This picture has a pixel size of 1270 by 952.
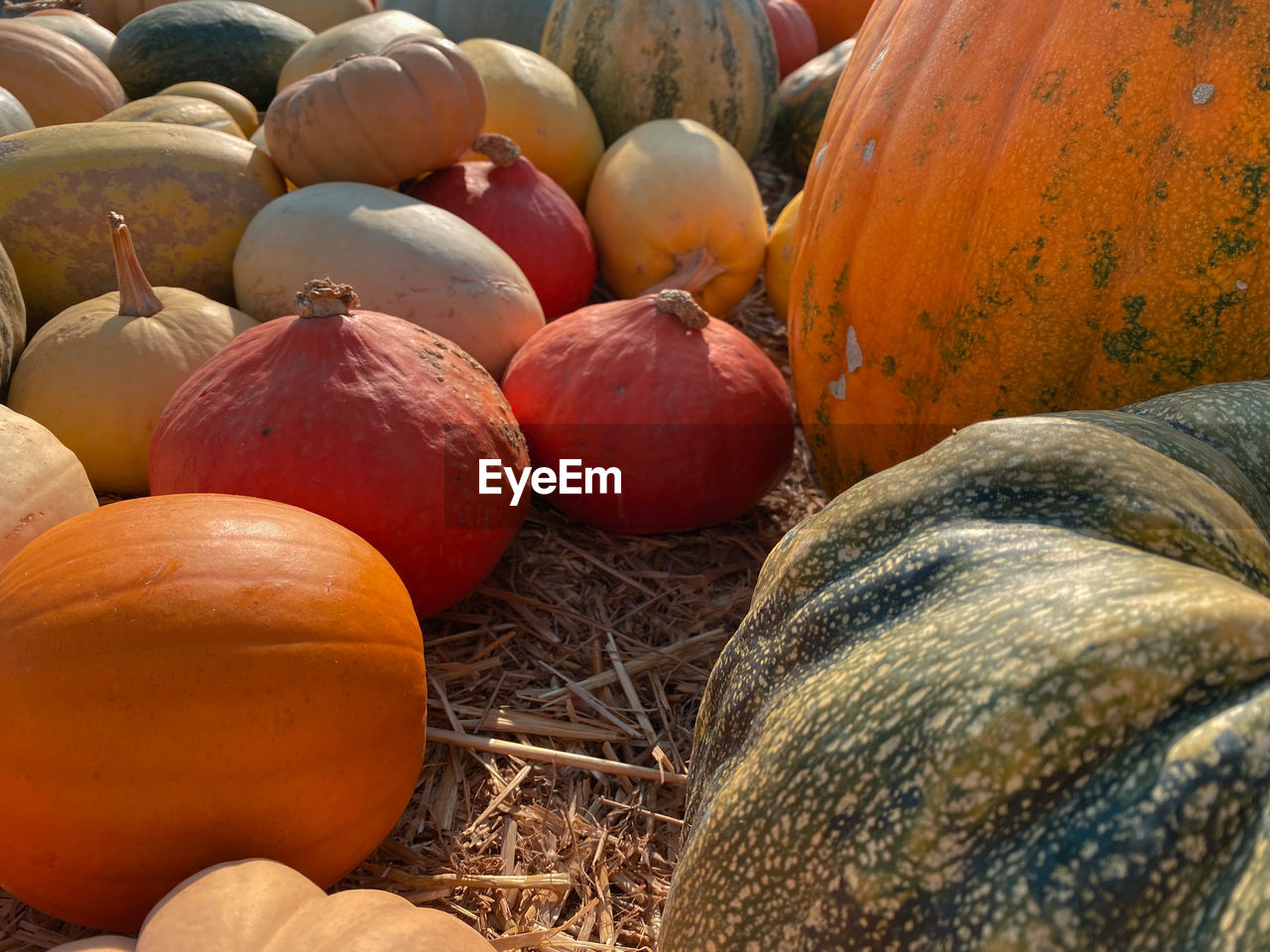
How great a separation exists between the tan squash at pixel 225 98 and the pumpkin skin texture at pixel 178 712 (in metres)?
2.70

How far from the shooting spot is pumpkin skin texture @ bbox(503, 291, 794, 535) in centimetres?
240

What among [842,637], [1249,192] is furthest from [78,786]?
[1249,192]

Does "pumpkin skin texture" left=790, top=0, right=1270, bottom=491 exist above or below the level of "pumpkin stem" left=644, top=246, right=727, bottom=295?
above

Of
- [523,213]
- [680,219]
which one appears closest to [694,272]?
[680,219]

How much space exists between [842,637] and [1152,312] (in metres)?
0.89

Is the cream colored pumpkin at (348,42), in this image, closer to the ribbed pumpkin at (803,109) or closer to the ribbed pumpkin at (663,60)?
the ribbed pumpkin at (663,60)

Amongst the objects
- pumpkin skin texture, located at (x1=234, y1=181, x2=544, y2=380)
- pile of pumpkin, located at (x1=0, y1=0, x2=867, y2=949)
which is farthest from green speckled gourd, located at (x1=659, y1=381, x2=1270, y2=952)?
pumpkin skin texture, located at (x1=234, y1=181, x2=544, y2=380)

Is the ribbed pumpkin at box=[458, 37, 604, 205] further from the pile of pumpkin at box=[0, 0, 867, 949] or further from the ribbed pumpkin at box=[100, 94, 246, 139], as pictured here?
the ribbed pumpkin at box=[100, 94, 246, 139]

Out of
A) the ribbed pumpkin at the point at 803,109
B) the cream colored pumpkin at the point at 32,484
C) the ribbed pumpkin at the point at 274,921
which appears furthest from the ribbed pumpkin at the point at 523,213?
the ribbed pumpkin at the point at 274,921

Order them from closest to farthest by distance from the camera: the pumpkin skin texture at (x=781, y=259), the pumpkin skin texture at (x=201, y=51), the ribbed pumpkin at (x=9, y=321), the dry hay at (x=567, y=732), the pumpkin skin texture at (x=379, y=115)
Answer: the dry hay at (x=567, y=732), the ribbed pumpkin at (x=9, y=321), the pumpkin skin texture at (x=379, y=115), the pumpkin skin texture at (x=781, y=259), the pumpkin skin texture at (x=201, y=51)

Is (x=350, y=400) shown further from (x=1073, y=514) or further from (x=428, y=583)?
(x=1073, y=514)

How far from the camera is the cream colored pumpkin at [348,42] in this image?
365cm

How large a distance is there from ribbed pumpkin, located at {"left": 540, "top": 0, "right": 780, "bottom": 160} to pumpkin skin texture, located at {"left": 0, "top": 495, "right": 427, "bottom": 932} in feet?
9.65

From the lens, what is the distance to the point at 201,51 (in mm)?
4320
